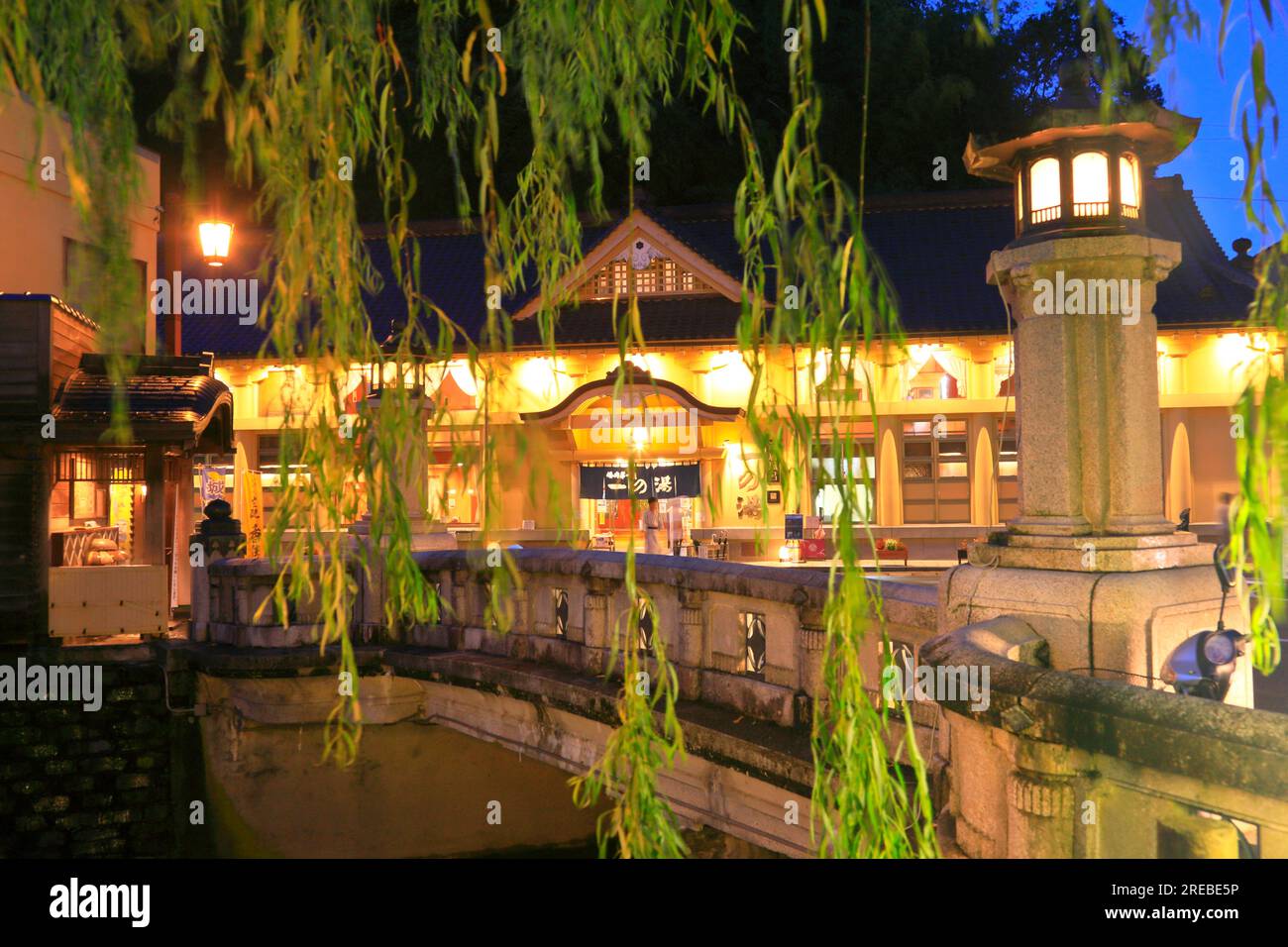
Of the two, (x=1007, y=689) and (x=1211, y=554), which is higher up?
(x=1211, y=554)

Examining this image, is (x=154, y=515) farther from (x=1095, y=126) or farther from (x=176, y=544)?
(x=1095, y=126)

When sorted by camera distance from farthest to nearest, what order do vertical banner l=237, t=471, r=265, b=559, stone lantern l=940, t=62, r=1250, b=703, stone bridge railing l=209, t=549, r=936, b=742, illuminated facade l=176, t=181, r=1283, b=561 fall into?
illuminated facade l=176, t=181, r=1283, b=561, vertical banner l=237, t=471, r=265, b=559, stone bridge railing l=209, t=549, r=936, b=742, stone lantern l=940, t=62, r=1250, b=703

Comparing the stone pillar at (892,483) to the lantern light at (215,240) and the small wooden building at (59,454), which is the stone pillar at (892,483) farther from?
the small wooden building at (59,454)

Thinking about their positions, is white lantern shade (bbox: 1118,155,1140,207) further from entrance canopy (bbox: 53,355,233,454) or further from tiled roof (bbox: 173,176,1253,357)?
tiled roof (bbox: 173,176,1253,357)

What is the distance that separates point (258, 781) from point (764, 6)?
115 ft

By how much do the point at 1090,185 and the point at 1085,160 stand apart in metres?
0.17

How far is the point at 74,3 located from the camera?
3604mm

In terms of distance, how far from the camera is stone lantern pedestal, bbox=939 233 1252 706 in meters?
5.56

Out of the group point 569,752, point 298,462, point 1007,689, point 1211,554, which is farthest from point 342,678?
point 569,752

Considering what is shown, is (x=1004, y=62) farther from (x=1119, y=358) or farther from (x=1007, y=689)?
(x=1007, y=689)

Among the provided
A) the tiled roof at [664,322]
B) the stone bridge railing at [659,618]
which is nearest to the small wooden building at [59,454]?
the stone bridge railing at [659,618]

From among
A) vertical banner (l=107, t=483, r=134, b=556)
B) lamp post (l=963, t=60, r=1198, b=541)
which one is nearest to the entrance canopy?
vertical banner (l=107, t=483, r=134, b=556)

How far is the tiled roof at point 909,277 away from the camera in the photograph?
25.6 metres

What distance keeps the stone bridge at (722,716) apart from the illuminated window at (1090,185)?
2.36 m
